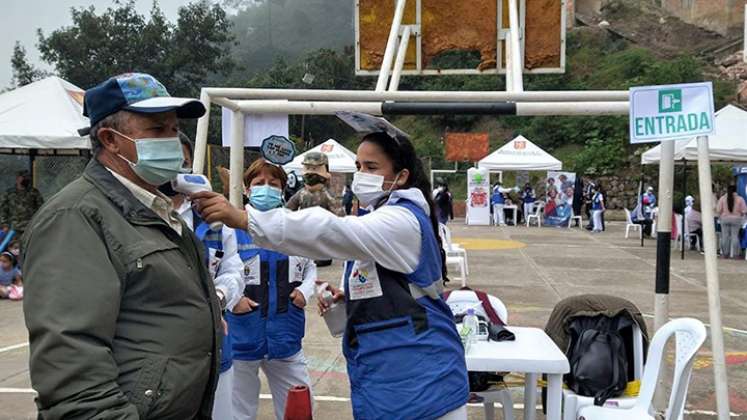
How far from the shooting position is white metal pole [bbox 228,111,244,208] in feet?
11.1

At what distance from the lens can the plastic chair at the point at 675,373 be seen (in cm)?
330

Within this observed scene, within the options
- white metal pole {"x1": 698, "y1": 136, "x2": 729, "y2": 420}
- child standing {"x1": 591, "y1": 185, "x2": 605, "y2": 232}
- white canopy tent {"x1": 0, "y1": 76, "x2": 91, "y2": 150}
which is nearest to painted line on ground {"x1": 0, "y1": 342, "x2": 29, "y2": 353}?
white canopy tent {"x1": 0, "y1": 76, "x2": 91, "y2": 150}

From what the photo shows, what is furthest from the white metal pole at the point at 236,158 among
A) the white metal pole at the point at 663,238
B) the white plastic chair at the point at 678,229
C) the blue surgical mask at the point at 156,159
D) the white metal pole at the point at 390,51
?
the white plastic chair at the point at 678,229

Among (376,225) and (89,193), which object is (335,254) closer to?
(376,225)

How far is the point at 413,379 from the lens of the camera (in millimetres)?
2107

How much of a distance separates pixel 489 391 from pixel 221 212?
2.64m

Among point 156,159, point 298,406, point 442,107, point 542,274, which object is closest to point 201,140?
point 442,107

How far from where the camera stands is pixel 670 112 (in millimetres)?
3545

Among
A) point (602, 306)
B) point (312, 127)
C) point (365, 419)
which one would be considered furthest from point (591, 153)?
point (365, 419)

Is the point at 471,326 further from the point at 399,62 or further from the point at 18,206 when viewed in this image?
the point at 18,206

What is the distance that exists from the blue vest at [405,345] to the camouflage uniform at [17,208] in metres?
10.00

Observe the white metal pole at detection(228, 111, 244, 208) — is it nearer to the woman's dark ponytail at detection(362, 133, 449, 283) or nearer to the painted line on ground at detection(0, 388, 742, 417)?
the woman's dark ponytail at detection(362, 133, 449, 283)

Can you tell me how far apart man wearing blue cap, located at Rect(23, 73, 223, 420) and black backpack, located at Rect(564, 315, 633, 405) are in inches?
111

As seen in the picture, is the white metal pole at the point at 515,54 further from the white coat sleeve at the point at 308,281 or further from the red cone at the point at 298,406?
the red cone at the point at 298,406
